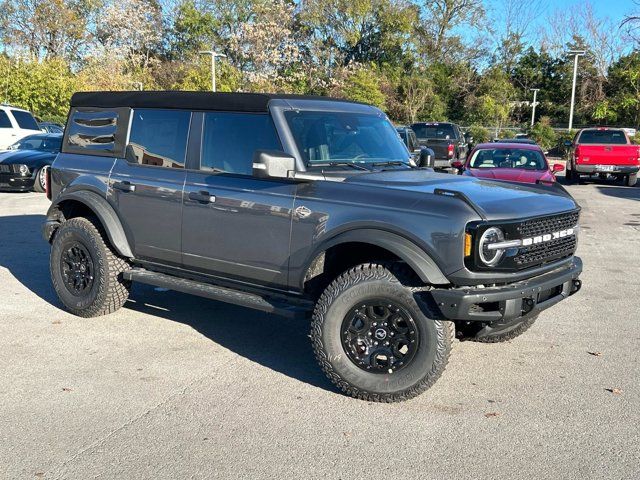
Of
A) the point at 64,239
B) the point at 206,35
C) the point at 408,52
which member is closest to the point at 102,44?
the point at 206,35

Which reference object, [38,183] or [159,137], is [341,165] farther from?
[38,183]

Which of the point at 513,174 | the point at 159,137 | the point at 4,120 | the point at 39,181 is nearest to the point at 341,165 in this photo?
the point at 159,137

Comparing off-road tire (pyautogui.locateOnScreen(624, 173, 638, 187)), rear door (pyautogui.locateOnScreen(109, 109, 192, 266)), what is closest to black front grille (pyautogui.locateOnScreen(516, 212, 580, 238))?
rear door (pyautogui.locateOnScreen(109, 109, 192, 266))

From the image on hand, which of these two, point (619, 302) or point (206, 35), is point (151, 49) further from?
point (619, 302)

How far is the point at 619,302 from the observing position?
22.4 feet

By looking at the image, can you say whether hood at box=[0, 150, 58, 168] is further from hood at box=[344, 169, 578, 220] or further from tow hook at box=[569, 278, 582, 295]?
tow hook at box=[569, 278, 582, 295]

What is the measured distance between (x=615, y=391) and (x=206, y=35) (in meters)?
56.8

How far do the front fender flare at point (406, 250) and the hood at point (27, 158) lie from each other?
42.8 ft

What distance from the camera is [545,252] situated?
4445 millimetres

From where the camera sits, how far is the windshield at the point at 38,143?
56.7 ft

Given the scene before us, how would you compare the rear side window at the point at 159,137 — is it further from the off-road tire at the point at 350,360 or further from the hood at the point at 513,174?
the hood at the point at 513,174

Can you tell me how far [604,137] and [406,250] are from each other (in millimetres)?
18262

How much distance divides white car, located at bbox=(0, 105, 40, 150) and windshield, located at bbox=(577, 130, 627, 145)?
1629 centimetres

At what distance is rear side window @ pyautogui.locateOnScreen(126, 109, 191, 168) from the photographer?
212 inches
